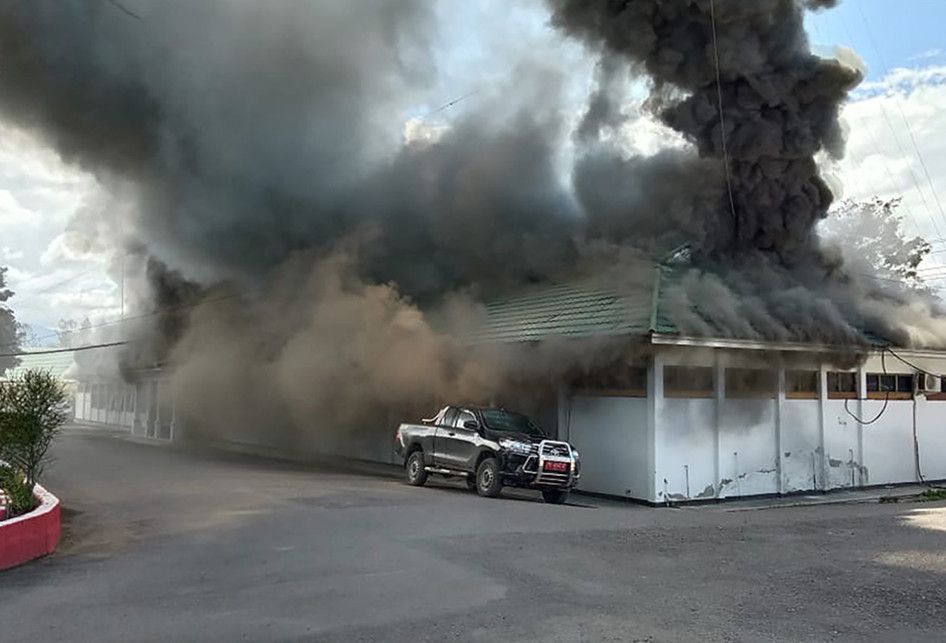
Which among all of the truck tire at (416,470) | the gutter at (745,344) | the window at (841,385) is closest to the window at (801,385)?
the window at (841,385)

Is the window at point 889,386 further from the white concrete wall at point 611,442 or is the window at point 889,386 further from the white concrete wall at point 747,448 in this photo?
the white concrete wall at point 611,442

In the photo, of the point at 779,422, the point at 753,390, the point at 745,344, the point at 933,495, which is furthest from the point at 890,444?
the point at 745,344

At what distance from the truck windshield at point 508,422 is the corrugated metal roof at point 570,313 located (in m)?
1.69

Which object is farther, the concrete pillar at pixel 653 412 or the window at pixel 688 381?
the window at pixel 688 381

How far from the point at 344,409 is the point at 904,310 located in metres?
13.4

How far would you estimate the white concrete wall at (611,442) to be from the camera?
1481 cm

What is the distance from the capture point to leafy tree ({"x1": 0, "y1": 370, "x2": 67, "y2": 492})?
10.5 m

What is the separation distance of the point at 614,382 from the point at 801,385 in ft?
13.0

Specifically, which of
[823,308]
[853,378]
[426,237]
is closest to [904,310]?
[853,378]

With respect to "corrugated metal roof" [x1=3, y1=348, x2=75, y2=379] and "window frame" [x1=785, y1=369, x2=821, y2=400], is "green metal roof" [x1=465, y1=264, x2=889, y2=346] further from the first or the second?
"corrugated metal roof" [x1=3, y1=348, x2=75, y2=379]

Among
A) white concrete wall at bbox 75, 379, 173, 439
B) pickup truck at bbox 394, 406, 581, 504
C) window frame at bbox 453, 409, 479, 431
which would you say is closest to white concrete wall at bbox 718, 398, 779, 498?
pickup truck at bbox 394, 406, 581, 504

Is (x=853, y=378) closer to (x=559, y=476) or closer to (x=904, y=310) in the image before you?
(x=904, y=310)

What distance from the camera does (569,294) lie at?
18.0 m

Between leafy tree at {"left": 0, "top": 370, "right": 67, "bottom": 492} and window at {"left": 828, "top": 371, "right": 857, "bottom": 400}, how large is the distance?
46.3ft
